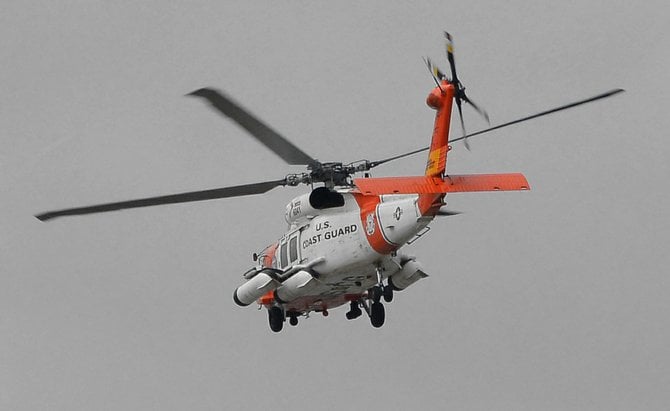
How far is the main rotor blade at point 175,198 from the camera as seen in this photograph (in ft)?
105

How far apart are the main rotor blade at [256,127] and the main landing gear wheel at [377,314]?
4.12 m

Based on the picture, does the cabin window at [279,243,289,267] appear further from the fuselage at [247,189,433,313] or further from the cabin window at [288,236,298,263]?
the cabin window at [288,236,298,263]

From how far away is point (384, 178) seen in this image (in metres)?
29.8

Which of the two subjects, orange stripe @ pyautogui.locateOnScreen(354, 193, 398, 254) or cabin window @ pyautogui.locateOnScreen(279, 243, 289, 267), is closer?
orange stripe @ pyautogui.locateOnScreen(354, 193, 398, 254)

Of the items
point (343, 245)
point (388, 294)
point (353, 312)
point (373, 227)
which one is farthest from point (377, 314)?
Answer: point (373, 227)

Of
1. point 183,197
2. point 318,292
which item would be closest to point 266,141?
point 183,197

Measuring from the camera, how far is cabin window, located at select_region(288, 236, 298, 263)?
3497 cm

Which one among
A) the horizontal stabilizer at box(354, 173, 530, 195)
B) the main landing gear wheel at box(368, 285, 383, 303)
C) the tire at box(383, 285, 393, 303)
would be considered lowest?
the tire at box(383, 285, 393, 303)

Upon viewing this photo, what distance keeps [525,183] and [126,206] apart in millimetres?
9233

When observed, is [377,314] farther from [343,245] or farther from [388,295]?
[343,245]

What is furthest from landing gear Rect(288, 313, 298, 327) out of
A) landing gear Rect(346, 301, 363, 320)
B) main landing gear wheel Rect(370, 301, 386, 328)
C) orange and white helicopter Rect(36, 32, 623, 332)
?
main landing gear wheel Rect(370, 301, 386, 328)

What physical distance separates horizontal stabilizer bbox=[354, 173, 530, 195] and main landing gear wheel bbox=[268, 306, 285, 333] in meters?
7.70

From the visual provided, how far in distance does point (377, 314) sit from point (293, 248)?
275cm

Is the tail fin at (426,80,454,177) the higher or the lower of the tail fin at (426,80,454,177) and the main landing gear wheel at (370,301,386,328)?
the higher
